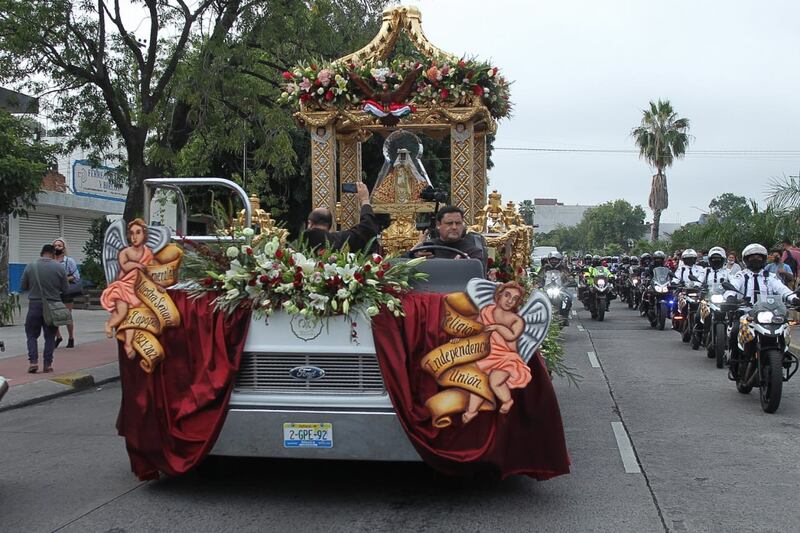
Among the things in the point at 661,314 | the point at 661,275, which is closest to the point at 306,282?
the point at 661,314

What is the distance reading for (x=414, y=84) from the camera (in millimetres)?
9906

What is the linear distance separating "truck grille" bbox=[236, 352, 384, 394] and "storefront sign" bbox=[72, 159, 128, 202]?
86.9 feet

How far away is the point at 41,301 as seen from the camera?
40.0ft

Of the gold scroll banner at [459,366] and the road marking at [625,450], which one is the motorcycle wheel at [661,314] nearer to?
the road marking at [625,450]

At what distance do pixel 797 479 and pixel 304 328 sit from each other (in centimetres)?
383

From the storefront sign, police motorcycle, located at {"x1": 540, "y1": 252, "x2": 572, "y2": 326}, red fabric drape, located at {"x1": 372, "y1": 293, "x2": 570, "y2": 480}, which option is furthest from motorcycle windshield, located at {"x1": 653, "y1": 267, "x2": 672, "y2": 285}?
the storefront sign

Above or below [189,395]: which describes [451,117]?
above

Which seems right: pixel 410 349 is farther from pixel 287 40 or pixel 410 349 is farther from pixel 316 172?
pixel 287 40

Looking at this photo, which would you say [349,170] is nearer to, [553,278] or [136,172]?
[136,172]

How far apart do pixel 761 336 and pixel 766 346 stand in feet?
0.38

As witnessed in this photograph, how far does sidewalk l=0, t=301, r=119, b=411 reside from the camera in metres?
10.7

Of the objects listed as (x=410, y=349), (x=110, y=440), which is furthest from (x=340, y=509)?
(x=110, y=440)

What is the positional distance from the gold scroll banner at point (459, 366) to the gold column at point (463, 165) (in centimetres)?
458

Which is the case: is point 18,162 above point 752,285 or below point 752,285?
above
